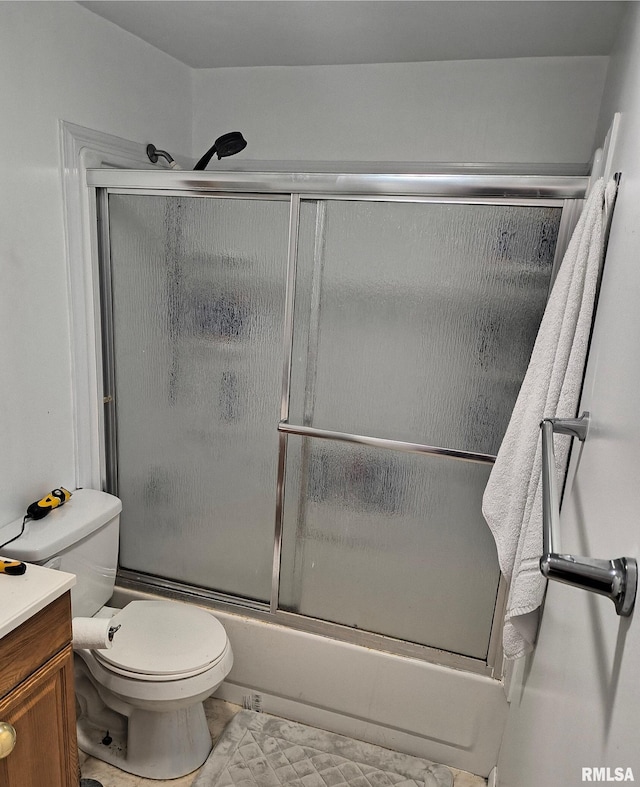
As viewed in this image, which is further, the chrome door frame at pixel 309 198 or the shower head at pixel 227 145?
the shower head at pixel 227 145

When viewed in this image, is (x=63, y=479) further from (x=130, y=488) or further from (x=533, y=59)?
(x=533, y=59)

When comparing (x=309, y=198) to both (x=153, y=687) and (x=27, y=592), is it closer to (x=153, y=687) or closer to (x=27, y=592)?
(x=27, y=592)

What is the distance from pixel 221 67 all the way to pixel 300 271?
1.04 meters

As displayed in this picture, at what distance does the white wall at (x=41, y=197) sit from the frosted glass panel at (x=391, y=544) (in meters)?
0.78

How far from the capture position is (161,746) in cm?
175

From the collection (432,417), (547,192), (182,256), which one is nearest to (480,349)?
(432,417)

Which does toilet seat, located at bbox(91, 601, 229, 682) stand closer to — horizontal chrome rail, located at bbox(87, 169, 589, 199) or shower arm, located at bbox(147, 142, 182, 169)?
horizontal chrome rail, located at bbox(87, 169, 589, 199)

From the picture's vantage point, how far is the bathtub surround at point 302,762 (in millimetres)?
1755

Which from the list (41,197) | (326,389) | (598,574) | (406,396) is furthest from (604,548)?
(41,197)

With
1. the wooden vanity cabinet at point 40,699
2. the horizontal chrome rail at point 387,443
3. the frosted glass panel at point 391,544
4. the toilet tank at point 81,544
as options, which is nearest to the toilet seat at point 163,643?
the toilet tank at point 81,544

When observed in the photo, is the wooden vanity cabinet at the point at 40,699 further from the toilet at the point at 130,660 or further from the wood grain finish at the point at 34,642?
the toilet at the point at 130,660

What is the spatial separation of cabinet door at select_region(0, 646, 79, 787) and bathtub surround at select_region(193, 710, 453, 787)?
495 mm

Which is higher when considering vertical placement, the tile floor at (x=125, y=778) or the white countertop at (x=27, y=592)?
the white countertop at (x=27, y=592)

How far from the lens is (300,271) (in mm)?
1714
